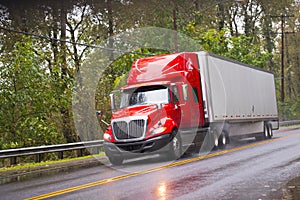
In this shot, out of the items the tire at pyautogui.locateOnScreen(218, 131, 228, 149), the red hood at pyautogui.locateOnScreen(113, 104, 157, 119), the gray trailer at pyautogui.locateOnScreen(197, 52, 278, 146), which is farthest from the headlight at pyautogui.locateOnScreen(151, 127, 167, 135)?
the tire at pyautogui.locateOnScreen(218, 131, 228, 149)

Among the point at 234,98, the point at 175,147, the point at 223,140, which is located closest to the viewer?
the point at 175,147

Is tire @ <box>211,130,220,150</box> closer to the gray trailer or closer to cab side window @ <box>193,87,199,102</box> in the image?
the gray trailer

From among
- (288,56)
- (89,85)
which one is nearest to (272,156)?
(89,85)

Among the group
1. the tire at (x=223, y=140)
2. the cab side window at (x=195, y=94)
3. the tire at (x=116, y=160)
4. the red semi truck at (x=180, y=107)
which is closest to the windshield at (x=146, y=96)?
the red semi truck at (x=180, y=107)

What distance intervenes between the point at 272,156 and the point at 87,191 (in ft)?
25.1

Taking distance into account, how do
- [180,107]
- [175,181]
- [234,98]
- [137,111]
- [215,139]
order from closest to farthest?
[175,181] < [137,111] < [180,107] < [215,139] < [234,98]

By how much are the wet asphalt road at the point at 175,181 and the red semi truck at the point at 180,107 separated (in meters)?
0.90

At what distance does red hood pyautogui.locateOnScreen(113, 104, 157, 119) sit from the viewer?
1570 centimetres

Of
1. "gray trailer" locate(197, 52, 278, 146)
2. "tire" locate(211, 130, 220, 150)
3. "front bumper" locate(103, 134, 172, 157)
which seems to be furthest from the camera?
"tire" locate(211, 130, 220, 150)

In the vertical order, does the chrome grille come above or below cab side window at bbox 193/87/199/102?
below

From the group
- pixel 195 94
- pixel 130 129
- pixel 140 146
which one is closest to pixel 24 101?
pixel 130 129

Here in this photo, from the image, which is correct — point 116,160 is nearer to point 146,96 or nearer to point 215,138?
point 146,96

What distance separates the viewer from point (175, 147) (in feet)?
53.4

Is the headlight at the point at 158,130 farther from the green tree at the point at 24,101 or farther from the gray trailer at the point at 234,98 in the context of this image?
the green tree at the point at 24,101
